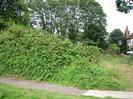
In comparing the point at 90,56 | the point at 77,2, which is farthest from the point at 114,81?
the point at 77,2

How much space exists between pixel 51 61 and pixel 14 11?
21149mm

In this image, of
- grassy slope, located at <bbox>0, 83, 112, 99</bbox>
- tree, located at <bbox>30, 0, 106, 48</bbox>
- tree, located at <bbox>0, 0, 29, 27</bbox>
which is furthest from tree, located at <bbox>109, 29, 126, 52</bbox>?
grassy slope, located at <bbox>0, 83, 112, 99</bbox>

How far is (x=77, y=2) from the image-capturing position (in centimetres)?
6650

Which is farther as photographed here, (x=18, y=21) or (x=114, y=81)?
(x=18, y=21)

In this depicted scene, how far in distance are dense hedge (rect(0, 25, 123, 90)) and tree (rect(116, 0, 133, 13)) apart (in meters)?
11.2

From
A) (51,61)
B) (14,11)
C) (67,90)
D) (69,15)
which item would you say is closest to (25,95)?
(67,90)

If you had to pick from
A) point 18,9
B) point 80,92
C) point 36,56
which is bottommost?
point 80,92

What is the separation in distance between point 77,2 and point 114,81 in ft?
173

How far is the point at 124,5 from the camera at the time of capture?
97.9ft

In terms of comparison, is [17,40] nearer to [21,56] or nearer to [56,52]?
[21,56]

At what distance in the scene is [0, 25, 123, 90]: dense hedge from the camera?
15538 millimetres

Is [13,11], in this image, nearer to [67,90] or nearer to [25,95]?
[67,90]

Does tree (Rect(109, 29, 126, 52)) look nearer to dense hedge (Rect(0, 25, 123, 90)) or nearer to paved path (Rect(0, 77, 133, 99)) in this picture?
dense hedge (Rect(0, 25, 123, 90))

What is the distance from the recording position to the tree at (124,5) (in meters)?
29.4
